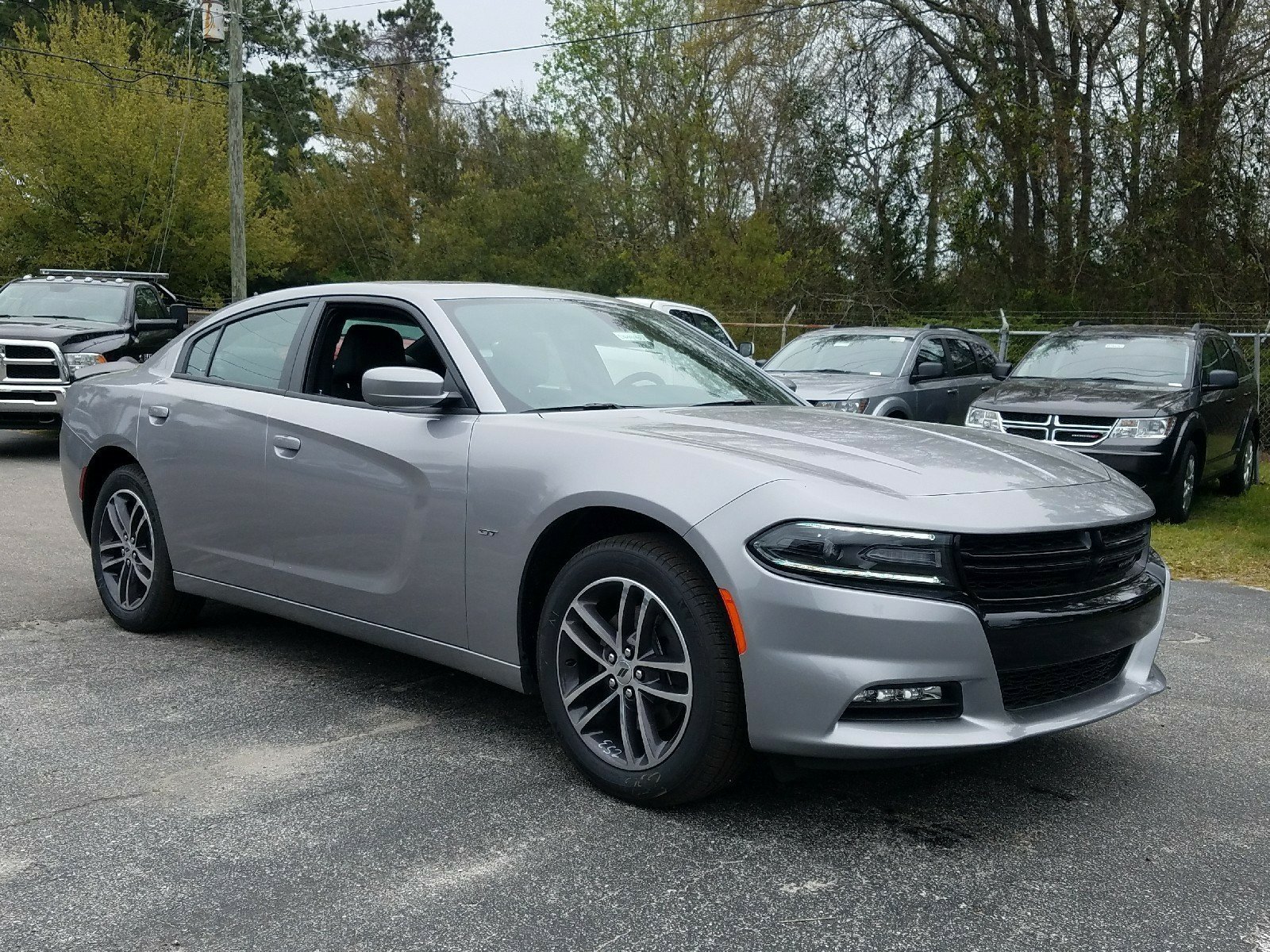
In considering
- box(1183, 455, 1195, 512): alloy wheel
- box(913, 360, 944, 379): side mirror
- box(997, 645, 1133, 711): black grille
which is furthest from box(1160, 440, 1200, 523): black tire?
box(997, 645, 1133, 711): black grille

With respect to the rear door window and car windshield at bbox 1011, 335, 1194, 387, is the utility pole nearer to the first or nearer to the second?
car windshield at bbox 1011, 335, 1194, 387

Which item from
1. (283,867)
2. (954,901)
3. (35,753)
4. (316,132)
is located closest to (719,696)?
(954,901)

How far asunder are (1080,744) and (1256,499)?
8.51 metres

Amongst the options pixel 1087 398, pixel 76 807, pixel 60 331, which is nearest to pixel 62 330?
pixel 60 331

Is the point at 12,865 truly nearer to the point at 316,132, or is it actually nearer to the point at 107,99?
the point at 107,99

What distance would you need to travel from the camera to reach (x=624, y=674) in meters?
3.62

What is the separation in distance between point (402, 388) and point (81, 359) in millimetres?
10562

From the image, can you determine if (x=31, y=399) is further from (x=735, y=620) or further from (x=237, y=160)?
(x=735, y=620)

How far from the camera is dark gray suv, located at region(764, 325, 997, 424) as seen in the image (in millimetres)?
11844

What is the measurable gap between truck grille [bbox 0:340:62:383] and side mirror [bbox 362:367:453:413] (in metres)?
10.4

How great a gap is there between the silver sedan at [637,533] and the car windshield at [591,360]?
0.04 feet

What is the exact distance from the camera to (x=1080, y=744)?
4227 mm

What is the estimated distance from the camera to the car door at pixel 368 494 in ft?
13.6

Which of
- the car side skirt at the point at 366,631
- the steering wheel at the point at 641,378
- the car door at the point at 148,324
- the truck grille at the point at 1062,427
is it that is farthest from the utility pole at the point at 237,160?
the steering wheel at the point at 641,378
